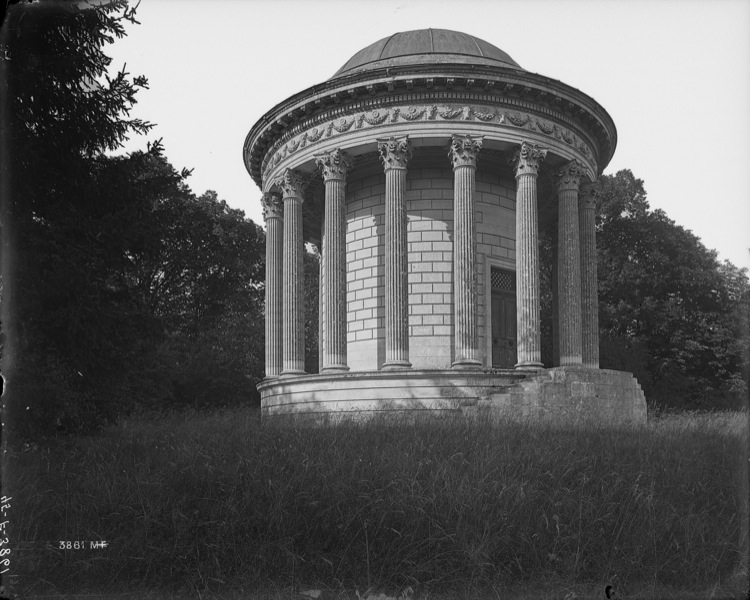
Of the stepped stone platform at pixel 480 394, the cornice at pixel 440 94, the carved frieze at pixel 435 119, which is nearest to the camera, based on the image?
the stepped stone platform at pixel 480 394

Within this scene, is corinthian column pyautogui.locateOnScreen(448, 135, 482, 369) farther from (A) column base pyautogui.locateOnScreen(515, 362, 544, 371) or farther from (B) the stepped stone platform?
→ (A) column base pyautogui.locateOnScreen(515, 362, 544, 371)

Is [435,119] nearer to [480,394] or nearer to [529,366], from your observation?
[529,366]

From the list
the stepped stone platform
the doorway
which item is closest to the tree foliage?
the stepped stone platform

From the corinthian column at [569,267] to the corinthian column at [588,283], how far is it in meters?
1.10

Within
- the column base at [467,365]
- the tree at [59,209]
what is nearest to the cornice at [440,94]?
the column base at [467,365]

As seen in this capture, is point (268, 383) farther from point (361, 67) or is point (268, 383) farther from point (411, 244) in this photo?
point (361, 67)

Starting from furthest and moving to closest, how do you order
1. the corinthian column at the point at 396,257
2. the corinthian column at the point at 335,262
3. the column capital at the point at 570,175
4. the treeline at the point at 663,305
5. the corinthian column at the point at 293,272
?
the treeline at the point at 663,305, the corinthian column at the point at 293,272, the column capital at the point at 570,175, the corinthian column at the point at 335,262, the corinthian column at the point at 396,257

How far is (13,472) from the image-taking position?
10805 millimetres

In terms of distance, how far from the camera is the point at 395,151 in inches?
913

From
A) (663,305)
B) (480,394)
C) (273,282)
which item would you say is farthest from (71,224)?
(663,305)

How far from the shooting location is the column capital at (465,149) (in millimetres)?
23094

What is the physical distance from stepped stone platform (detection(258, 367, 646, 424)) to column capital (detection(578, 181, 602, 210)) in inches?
294

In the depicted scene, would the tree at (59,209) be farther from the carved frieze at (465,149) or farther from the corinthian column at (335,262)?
the carved frieze at (465,149)

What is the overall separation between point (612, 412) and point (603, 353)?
48.3 feet
